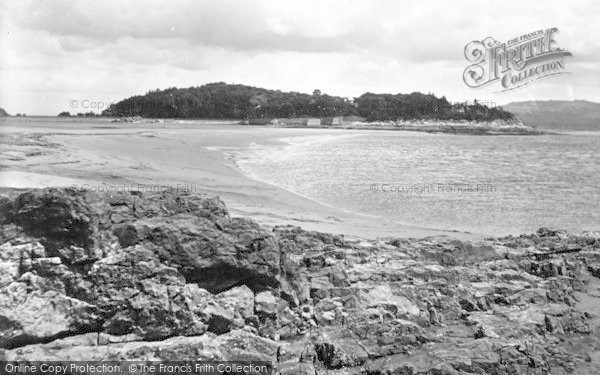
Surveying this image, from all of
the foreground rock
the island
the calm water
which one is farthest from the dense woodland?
the foreground rock

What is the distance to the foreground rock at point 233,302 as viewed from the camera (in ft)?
14.7

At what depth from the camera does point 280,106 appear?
122 metres

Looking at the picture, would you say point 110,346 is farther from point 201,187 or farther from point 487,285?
point 201,187

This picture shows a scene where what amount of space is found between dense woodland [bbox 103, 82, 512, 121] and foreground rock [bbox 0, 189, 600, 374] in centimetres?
9784

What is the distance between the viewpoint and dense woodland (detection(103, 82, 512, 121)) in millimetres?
104438

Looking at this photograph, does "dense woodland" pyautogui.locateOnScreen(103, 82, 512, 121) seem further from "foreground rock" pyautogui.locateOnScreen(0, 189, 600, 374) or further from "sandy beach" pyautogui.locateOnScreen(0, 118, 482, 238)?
"foreground rock" pyautogui.locateOnScreen(0, 189, 600, 374)

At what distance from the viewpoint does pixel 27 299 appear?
172 inches

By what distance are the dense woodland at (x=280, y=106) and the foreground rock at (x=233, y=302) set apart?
321ft

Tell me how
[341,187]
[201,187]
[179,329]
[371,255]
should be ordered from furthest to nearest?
[341,187] → [201,187] → [371,255] → [179,329]

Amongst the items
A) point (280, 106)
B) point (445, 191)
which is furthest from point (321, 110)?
point (445, 191)

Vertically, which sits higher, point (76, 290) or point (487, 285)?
point (76, 290)

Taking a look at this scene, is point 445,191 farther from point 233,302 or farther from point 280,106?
point 280,106

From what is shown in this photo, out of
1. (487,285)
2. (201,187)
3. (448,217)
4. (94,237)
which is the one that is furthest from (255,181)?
(94,237)

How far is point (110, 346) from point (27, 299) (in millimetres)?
781
